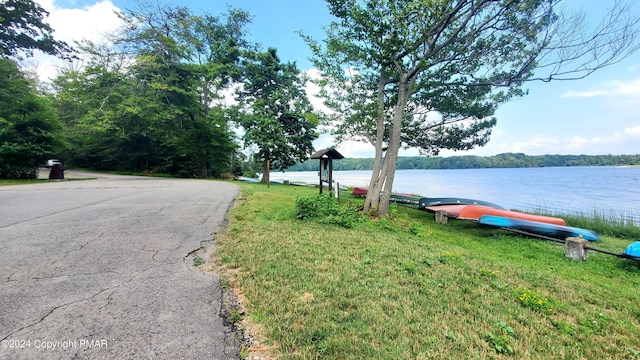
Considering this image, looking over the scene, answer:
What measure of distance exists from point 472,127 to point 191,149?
61.9ft

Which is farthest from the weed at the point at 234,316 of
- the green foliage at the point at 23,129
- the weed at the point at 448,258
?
the green foliage at the point at 23,129

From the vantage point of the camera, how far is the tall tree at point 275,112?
18.6m

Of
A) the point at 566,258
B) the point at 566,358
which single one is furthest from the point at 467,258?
the point at 566,258

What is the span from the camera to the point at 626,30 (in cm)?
633

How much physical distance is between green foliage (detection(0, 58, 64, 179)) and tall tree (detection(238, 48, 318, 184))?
34.0ft

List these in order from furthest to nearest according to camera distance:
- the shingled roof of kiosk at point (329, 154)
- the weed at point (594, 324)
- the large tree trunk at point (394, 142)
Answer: the shingled roof of kiosk at point (329, 154)
the large tree trunk at point (394, 142)
the weed at point (594, 324)

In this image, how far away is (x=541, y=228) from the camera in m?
7.36

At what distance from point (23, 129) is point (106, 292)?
57.2ft

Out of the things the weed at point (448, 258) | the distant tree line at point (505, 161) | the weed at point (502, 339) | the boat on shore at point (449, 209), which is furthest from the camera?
the distant tree line at point (505, 161)

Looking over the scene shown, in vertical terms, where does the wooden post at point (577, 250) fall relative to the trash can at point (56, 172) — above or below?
below

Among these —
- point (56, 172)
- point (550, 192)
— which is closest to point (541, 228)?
point (56, 172)

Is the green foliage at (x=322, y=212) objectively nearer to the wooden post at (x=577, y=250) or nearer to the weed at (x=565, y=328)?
the weed at (x=565, y=328)

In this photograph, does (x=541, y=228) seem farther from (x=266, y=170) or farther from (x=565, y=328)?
(x=266, y=170)

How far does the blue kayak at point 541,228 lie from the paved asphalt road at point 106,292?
314 inches
